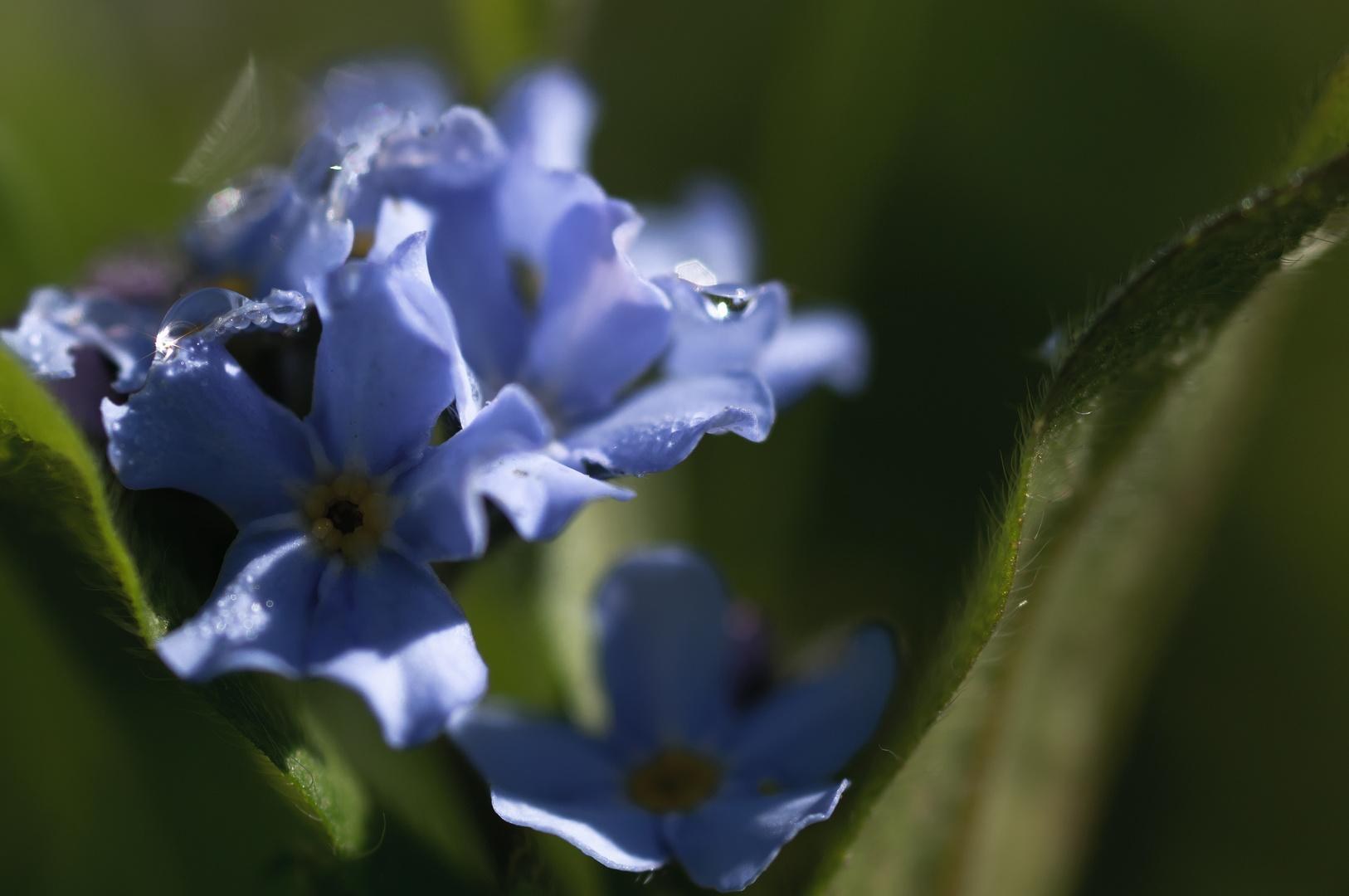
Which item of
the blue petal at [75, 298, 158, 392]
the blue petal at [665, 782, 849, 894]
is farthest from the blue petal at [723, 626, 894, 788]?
the blue petal at [75, 298, 158, 392]

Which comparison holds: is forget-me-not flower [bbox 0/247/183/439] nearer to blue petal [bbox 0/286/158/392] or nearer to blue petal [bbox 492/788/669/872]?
blue petal [bbox 0/286/158/392]

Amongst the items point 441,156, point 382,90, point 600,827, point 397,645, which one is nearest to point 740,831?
point 600,827

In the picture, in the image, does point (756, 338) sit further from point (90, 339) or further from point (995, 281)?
point (995, 281)

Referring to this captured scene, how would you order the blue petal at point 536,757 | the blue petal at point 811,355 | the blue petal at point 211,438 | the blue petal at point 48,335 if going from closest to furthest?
the blue petal at point 211,438, the blue petal at point 48,335, the blue petal at point 536,757, the blue petal at point 811,355

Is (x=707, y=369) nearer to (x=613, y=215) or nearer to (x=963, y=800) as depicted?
(x=613, y=215)

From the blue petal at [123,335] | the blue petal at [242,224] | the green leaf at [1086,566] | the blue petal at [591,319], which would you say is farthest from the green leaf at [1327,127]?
the blue petal at [123,335]

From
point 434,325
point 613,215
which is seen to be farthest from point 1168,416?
point 434,325

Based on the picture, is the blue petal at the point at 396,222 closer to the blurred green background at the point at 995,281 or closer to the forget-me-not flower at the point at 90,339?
the forget-me-not flower at the point at 90,339
